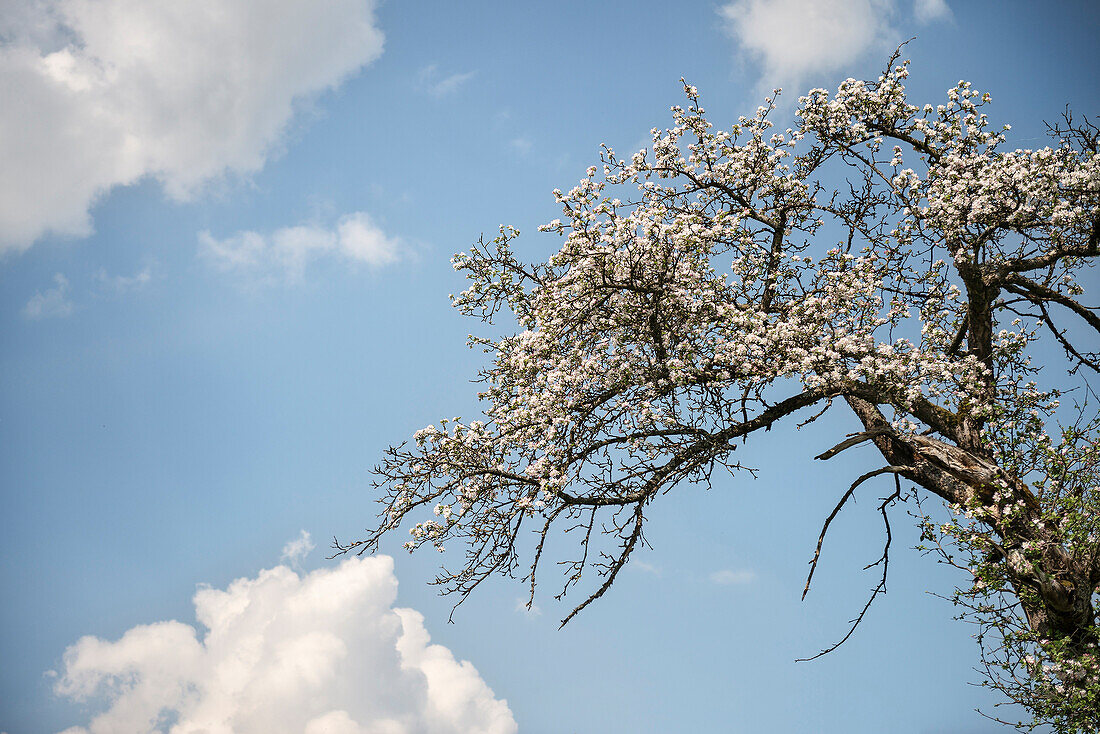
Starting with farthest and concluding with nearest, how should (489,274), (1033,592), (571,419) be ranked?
1. (489,274)
2. (571,419)
3. (1033,592)

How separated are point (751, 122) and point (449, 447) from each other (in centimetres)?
737

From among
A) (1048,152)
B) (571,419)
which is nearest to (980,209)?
(1048,152)

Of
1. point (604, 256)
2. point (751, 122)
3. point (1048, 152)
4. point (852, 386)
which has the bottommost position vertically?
point (852, 386)

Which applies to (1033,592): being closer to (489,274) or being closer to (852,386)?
(852,386)

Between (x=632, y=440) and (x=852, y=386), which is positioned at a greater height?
(x=632, y=440)

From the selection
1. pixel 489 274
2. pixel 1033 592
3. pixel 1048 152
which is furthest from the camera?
pixel 489 274

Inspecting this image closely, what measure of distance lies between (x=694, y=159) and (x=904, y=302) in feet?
13.9

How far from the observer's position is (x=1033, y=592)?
1068 centimetres

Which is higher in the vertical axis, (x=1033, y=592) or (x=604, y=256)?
(x=604, y=256)

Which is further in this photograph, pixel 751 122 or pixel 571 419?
pixel 751 122

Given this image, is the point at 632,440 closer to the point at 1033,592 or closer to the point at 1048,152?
the point at 1033,592

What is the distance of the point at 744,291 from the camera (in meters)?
13.0

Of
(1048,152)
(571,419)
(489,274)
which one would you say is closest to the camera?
(1048,152)

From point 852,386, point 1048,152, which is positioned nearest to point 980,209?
point 1048,152
